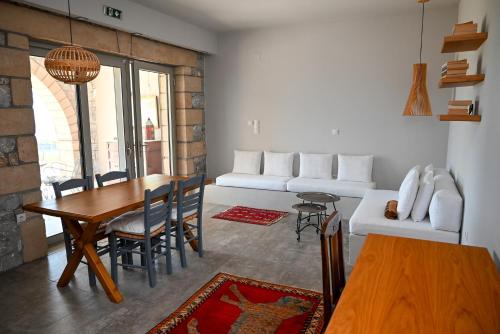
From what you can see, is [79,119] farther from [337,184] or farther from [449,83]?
[449,83]

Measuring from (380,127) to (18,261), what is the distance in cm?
475

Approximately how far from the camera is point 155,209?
2861 millimetres

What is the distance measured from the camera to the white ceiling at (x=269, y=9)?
4.41 m

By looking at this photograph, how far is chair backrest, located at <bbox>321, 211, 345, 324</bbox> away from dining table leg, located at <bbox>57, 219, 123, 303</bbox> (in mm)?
1751

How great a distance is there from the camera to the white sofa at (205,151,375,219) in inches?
187

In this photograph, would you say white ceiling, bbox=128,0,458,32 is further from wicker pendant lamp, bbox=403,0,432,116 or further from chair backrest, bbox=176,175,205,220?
chair backrest, bbox=176,175,205,220

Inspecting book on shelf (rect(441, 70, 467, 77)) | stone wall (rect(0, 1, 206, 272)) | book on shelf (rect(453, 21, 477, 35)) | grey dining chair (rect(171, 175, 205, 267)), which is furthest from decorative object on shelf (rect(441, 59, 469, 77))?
stone wall (rect(0, 1, 206, 272))

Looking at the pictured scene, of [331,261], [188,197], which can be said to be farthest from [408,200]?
[188,197]

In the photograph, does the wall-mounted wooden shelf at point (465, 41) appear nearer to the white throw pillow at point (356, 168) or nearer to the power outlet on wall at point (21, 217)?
the white throw pillow at point (356, 168)

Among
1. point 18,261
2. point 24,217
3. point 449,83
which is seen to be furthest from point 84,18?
point 449,83

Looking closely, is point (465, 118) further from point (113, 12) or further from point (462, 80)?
point (113, 12)

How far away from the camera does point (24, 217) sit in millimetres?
3395

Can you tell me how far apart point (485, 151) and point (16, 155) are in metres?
3.86

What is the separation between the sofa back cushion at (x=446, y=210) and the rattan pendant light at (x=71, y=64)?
302cm
